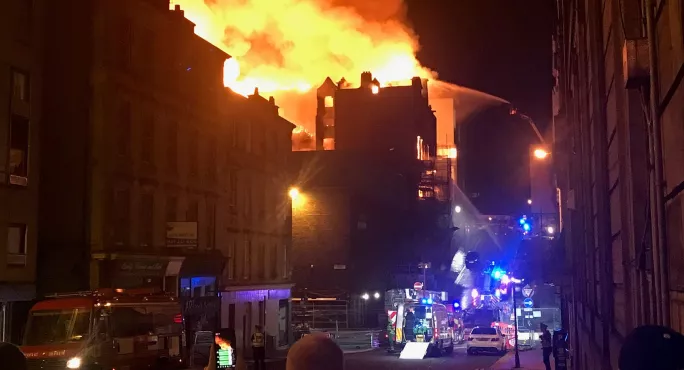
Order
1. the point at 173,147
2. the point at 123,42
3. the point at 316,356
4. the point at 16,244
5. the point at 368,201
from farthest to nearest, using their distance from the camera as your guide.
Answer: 1. the point at 368,201
2. the point at 173,147
3. the point at 123,42
4. the point at 16,244
5. the point at 316,356

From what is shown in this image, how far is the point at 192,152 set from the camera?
35062 millimetres

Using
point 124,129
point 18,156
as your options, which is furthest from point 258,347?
point 124,129

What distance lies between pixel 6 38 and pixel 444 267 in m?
54.6

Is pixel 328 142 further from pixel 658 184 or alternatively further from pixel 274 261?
pixel 658 184

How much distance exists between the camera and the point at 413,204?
64.8 metres

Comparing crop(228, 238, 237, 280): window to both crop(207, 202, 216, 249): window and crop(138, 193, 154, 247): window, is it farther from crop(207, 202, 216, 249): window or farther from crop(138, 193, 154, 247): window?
crop(138, 193, 154, 247): window

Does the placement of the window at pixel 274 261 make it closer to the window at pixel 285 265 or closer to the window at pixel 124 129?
the window at pixel 285 265

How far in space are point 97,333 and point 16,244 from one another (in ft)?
31.6

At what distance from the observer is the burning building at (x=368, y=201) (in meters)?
58.4

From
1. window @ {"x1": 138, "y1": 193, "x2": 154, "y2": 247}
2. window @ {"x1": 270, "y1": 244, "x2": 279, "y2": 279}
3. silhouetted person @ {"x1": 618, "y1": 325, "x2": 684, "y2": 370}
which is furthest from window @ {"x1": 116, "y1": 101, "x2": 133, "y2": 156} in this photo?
silhouetted person @ {"x1": 618, "y1": 325, "x2": 684, "y2": 370}

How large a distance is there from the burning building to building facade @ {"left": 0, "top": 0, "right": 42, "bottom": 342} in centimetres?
2726

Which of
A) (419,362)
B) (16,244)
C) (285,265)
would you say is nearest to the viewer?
(16,244)

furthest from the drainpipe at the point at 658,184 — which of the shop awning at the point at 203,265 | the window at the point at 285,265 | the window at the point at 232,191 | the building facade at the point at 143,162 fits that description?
the window at the point at 285,265

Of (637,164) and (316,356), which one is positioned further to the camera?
(637,164)
